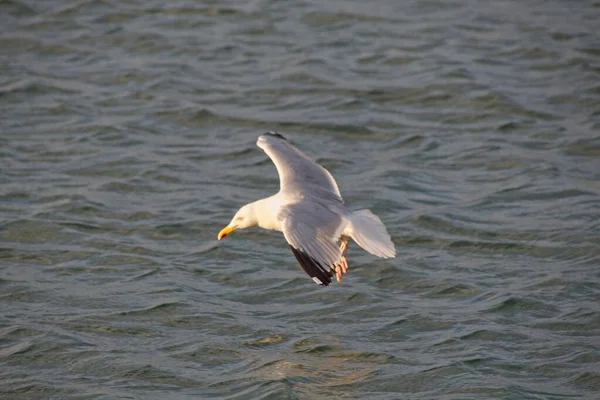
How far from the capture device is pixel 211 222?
399 inches

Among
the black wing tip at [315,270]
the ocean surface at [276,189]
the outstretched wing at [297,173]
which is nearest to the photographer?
the black wing tip at [315,270]

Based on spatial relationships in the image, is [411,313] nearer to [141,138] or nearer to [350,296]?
[350,296]

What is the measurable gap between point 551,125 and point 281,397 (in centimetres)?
608

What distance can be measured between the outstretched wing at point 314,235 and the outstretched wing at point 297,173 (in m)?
0.41

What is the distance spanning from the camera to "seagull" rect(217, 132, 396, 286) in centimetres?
742

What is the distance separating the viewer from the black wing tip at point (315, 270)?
7.16 m

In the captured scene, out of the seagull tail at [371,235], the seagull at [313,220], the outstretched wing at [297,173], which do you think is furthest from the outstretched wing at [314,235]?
the outstretched wing at [297,173]

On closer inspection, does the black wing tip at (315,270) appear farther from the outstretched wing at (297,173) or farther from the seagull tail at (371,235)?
the outstretched wing at (297,173)

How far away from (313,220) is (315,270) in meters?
0.73

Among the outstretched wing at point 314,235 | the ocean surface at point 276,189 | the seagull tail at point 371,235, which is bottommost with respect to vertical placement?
the ocean surface at point 276,189

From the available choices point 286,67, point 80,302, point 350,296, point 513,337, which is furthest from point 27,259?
point 286,67

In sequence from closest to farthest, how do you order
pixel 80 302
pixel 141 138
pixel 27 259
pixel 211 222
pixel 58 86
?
pixel 80 302 < pixel 27 259 < pixel 211 222 < pixel 141 138 < pixel 58 86

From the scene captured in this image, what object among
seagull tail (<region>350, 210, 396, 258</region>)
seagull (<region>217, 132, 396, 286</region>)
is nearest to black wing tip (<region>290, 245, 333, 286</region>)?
seagull (<region>217, 132, 396, 286</region>)

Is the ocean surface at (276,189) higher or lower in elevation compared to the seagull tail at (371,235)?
lower
